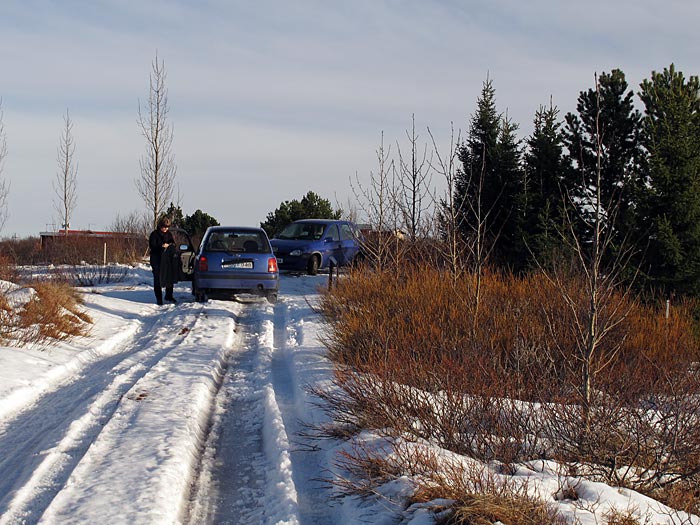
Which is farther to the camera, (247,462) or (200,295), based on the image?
(200,295)

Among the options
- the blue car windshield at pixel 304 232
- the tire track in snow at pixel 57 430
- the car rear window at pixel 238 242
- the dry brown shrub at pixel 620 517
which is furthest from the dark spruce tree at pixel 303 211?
the dry brown shrub at pixel 620 517

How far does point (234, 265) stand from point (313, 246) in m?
7.06

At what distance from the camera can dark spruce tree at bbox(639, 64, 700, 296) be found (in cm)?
1597

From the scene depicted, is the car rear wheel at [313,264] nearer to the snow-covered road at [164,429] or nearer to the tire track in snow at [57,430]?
the snow-covered road at [164,429]

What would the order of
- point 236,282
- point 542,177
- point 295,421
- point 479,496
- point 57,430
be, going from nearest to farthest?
point 479,496 < point 57,430 < point 295,421 < point 236,282 < point 542,177

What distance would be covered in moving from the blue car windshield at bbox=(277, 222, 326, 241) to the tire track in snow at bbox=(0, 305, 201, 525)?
12.2m

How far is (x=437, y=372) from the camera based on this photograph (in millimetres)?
→ 6996

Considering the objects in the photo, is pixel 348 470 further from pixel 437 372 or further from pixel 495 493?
pixel 437 372

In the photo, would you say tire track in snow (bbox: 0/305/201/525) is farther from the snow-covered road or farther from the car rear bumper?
the car rear bumper

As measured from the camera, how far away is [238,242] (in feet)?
51.2

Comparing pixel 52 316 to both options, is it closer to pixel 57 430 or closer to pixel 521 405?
pixel 57 430

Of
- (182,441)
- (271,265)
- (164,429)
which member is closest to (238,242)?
(271,265)

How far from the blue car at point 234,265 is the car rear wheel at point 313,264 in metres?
6.35

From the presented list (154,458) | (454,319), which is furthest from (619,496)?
(454,319)
